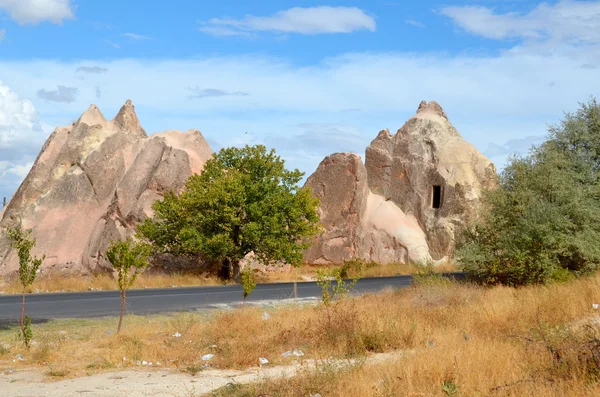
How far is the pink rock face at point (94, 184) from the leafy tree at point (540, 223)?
773 inches

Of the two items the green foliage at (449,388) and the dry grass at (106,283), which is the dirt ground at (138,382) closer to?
the green foliage at (449,388)

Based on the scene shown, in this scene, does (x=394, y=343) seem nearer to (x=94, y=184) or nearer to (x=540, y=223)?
(x=540, y=223)

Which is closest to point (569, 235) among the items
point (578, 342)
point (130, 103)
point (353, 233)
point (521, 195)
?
point (521, 195)

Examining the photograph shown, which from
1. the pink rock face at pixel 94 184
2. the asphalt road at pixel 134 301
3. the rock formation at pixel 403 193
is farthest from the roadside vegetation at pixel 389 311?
the rock formation at pixel 403 193

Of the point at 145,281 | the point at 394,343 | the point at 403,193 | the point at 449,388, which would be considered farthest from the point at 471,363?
the point at 403,193

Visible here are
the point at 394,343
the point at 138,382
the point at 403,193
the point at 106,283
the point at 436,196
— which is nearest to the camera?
the point at 138,382

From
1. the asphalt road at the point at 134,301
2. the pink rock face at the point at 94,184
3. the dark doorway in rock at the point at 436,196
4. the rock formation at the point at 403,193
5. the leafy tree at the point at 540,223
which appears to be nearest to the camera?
the asphalt road at the point at 134,301

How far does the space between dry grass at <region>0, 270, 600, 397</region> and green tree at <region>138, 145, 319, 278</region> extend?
1423 centimetres

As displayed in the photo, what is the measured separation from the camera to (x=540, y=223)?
25875mm

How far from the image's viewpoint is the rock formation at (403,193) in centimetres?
5197

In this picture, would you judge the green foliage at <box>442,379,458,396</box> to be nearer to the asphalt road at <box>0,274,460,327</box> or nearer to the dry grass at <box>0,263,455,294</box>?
the asphalt road at <box>0,274,460,327</box>

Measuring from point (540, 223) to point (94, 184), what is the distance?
2841cm

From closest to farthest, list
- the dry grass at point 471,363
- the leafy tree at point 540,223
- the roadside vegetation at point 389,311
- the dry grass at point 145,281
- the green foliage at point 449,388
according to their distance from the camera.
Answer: the green foliage at point 449,388, the dry grass at point 471,363, the roadside vegetation at point 389,311, the leafy tree at point 540,223, the dry grass at point 145,281

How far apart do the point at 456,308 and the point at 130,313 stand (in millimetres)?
9146
